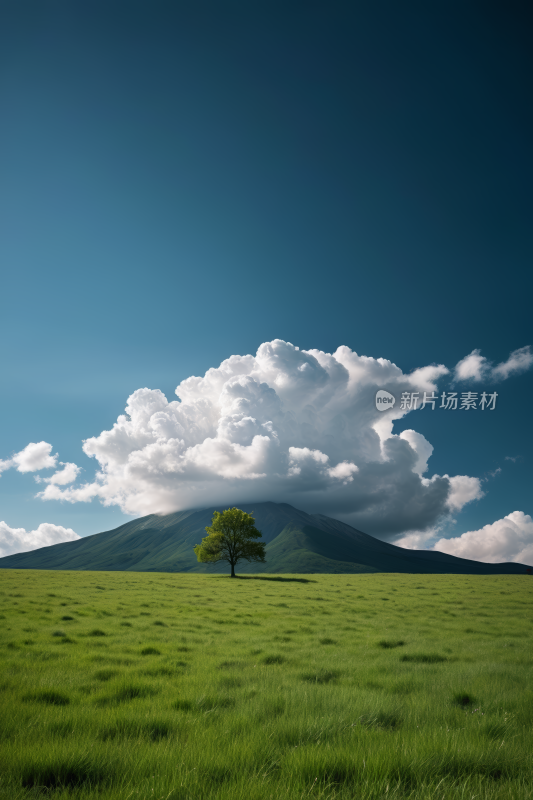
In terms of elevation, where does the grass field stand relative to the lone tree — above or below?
above

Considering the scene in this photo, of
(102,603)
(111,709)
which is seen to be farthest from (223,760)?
(102,603)

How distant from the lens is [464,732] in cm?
551

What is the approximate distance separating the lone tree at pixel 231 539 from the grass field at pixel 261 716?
57878 millimetres

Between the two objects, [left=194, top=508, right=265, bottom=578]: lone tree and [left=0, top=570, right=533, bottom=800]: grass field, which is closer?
[left=0, top=570, right=533, bottom=800]: grass field

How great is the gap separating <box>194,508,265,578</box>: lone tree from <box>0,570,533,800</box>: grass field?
2279 inches

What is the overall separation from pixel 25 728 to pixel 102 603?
21.9 meters

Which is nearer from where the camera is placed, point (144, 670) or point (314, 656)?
point (144, 670)

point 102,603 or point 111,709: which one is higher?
point 111,709

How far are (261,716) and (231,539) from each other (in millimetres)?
68384

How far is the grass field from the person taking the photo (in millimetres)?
4152

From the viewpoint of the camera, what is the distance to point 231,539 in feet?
234

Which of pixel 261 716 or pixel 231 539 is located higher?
pixel 261 716

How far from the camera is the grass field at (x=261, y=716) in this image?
4152mm

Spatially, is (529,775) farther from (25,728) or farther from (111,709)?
(25,728)
